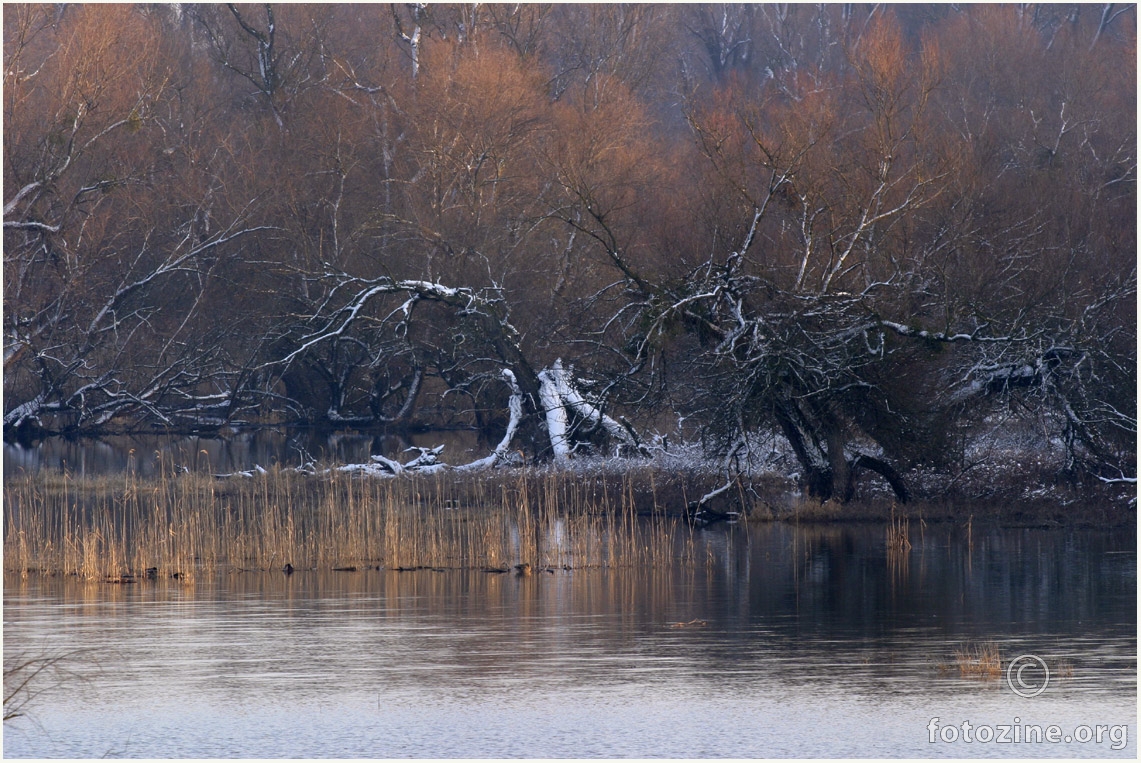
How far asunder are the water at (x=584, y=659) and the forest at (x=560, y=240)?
5558 mm

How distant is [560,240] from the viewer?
36781 mm

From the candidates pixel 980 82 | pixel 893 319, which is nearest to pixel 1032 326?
pixel 893 319

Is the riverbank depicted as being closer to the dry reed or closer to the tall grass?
the tall grass

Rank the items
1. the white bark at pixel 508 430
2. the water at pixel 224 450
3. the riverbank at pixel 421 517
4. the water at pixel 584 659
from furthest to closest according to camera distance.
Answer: the water at pixel 224 450
the white bark at pixel 508 430
the riverbank at pixel 421 517
the water at pixel 584 659

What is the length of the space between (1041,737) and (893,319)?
14964 mm

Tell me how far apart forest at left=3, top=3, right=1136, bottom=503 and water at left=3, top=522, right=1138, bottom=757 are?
18.2 feet

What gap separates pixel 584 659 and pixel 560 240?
82.5 ft

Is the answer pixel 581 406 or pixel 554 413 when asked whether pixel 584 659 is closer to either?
pixel 581 406

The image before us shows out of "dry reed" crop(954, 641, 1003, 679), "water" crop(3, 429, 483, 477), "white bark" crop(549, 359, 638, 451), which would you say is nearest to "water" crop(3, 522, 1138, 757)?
"dry reed" crop(954, 641, 1003, 679)

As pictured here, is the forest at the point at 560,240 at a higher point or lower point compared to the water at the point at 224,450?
higher

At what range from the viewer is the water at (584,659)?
32.3ft

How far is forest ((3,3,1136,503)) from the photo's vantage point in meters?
23.5

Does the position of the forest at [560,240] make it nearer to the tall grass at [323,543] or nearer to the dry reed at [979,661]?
the tall grass at [323,543]

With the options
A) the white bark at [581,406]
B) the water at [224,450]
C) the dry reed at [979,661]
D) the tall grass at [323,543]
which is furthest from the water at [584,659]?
the water at [224,450]
